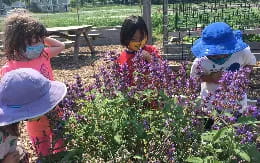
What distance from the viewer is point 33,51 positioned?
3066 mm

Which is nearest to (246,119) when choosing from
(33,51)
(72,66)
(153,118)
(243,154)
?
(243,154)

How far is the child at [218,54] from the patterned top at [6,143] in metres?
1.30

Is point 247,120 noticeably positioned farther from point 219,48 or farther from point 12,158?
point 12,158

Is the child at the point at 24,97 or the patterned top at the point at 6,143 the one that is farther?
the patterned top at the point at 6,143

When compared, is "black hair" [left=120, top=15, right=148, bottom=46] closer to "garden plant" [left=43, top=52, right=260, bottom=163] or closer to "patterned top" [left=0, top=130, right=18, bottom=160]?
"garden plant" [left=43, top=52, right=260, bottom=163]

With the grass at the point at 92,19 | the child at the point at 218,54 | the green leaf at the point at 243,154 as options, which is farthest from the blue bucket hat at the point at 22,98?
the grass at the point at 92,19

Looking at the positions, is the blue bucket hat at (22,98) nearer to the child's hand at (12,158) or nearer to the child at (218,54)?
the child's hand at (12,158)

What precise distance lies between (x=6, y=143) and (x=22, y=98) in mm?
363

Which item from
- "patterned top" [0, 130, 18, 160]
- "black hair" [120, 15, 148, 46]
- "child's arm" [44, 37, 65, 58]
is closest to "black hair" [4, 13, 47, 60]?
"child's arm" [44, 37, 65, 58]

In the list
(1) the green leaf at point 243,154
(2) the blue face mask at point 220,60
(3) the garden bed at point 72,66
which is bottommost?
(3) the garden bed at point 72,66

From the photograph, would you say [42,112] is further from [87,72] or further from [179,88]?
[87,72]

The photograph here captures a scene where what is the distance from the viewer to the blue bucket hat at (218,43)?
2936mm

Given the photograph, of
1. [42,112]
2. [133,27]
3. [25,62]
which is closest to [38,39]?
[25,62]

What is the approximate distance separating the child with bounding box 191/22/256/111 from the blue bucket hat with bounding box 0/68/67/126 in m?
1.22
